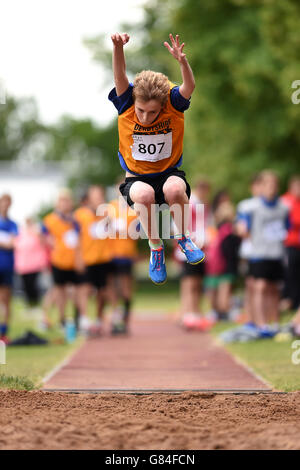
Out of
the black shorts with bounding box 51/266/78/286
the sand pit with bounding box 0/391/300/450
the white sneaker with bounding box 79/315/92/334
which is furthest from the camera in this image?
the black shorts with bounding box 51/266/78/286

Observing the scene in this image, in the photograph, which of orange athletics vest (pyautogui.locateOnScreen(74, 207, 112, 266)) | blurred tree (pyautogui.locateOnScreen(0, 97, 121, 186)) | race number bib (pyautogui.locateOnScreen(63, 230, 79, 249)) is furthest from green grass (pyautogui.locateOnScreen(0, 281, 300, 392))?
blurred tree (pyautogui.locateOnScreen(0, 97, 121, 186))

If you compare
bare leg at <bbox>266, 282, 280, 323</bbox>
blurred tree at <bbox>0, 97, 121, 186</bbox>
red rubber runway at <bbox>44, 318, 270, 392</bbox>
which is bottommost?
red rubber runway at <bbox>44, 318, 270, 392</bbox>

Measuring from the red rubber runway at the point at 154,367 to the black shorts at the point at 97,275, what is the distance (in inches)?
37.3

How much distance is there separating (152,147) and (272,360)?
339cm

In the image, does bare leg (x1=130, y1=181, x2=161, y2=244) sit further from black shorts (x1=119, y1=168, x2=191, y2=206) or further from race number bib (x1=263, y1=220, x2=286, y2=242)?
race number bib (x1=263, y1=220, x2=286, y2=242)

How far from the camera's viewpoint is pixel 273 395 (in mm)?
6465

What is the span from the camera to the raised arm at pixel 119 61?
22.2ft

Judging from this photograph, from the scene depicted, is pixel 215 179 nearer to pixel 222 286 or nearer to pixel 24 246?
pixel 24 246

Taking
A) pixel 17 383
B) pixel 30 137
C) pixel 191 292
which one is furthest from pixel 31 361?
pixel 30 137

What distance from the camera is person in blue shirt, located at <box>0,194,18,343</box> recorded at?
38.9 ft

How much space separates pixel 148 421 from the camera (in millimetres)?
5207

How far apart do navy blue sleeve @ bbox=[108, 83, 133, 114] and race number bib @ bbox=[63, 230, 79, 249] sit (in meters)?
6.33

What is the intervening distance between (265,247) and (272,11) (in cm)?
733

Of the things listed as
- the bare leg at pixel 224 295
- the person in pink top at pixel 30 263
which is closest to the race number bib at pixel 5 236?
the bare leg at pixel 224 295
